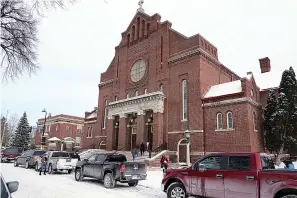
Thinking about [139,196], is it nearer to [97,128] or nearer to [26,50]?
[26,50]

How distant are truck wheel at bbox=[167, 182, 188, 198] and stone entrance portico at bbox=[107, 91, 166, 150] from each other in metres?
18.5

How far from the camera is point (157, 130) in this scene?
28.0 metres

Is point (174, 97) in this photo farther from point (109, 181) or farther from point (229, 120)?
point (109, 181)

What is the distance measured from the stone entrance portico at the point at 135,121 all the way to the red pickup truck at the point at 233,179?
61.7ft

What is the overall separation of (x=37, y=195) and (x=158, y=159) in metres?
15.6

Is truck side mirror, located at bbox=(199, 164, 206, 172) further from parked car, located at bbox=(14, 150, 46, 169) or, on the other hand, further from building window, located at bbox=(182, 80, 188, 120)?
building window, located at bbox=(182, 80, 188, 120)

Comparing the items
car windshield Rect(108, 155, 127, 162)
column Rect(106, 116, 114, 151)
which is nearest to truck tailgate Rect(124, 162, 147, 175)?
car windshield Rect(108, 155, 127, 162)

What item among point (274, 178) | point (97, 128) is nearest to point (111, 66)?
point (97, 128)

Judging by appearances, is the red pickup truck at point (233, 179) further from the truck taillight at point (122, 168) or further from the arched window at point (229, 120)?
the arched window at point (229, 120)

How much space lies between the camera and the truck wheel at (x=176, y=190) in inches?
354

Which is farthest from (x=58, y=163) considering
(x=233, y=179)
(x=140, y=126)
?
(x=233, y=179)

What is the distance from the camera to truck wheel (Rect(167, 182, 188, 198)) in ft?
29.5

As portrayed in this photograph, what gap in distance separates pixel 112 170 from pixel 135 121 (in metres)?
19.9

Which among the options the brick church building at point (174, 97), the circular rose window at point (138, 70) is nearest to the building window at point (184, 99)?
the brick church building at point (174, 97)
